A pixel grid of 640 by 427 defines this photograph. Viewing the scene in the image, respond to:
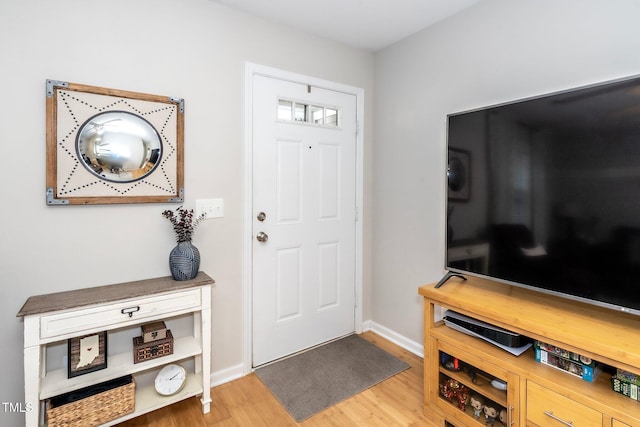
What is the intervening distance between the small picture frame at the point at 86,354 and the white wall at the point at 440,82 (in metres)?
2.06

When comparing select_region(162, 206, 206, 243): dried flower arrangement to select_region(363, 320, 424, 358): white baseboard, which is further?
select_region(363, 320, 424, 358): white baseboard

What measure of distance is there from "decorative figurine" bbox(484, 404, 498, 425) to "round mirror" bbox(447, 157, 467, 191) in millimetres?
1143

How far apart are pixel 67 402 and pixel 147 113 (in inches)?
60.4

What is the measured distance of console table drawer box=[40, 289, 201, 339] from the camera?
146 centimetres

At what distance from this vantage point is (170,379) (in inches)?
72.6

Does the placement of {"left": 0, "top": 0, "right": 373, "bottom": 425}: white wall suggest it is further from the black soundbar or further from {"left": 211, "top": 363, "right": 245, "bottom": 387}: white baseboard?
the black soundbar

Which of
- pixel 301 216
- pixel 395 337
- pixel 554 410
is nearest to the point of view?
pixel 554 410

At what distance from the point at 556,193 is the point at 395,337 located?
175 cm

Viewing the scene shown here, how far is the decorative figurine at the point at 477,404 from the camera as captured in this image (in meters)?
1.61

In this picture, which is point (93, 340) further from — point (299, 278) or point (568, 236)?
point (568, 236)

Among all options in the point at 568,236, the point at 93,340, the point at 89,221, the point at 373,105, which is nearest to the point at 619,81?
the point at 568,236

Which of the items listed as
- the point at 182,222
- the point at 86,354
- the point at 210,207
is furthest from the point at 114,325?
the point at 210,207

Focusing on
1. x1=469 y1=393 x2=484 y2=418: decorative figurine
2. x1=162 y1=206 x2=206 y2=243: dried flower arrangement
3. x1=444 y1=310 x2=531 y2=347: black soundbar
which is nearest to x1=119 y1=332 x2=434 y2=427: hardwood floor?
x1=469 y1=393 x2=484 y2=418: decorative figurine

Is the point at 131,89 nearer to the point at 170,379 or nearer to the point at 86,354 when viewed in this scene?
the point at 86,354
